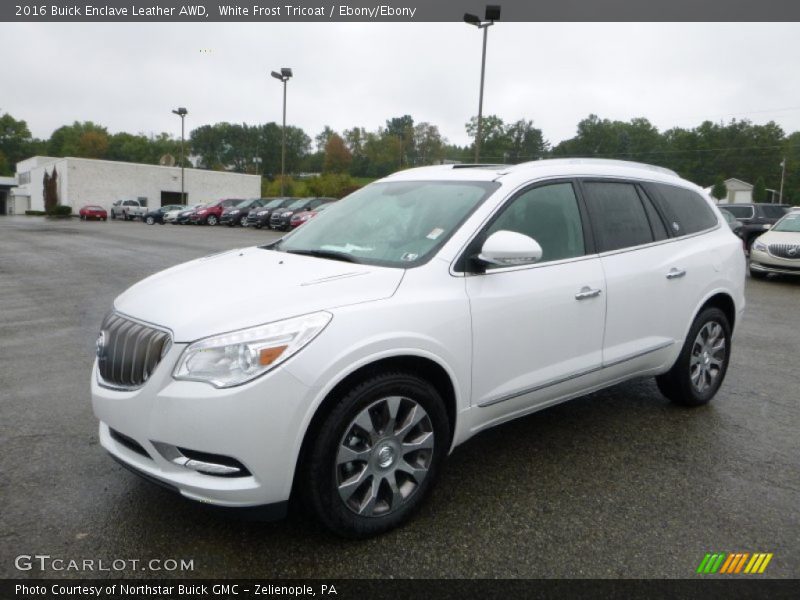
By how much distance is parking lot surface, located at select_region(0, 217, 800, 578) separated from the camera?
2.78m

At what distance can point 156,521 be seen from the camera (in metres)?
3.05

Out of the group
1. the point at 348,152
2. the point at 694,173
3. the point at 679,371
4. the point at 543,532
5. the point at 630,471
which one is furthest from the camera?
the point at 348,152

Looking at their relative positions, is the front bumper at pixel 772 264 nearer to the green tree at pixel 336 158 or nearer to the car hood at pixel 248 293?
the car hood at pixel 248 293

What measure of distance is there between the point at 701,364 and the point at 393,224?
2788 millimetres

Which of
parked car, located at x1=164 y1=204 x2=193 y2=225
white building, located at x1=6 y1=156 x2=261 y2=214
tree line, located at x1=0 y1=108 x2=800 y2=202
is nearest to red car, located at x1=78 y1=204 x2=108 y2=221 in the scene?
parked car, located at x1=164 y1=204 x2=193 y2=225

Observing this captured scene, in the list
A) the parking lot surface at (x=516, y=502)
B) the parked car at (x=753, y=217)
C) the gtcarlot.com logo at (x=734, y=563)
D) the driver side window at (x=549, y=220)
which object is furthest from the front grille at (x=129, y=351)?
the parked car at (x=753, y=217)

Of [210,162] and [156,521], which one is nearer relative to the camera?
[156,521]

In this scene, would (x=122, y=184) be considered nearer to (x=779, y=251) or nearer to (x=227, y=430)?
(x=779, y=251)

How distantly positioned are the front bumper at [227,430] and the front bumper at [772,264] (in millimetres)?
14378

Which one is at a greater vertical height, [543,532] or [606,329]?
[606,329]

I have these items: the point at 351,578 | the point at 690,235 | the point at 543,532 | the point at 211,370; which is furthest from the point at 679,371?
the point at 211,370

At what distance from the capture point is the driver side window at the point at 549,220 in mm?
3615

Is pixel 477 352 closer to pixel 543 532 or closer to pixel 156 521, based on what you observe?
pixel 543 532
